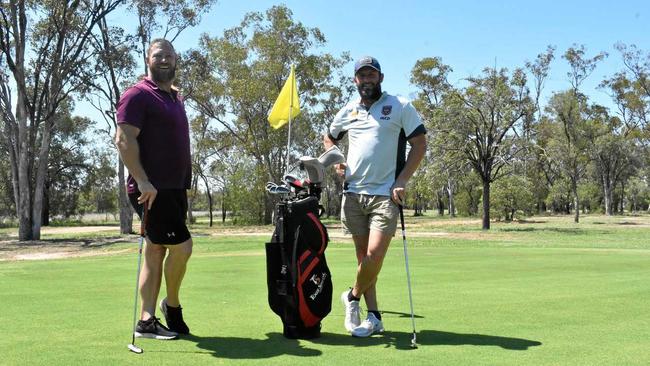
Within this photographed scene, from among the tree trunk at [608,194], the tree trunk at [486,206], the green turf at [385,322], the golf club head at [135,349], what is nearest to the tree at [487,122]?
the tree trunk at [486,206]

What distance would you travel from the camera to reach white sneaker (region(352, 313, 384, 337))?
446 centimetres

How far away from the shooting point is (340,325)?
4965 millimetres

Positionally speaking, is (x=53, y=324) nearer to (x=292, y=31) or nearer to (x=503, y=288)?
(x=503, y=288)

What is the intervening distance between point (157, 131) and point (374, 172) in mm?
1746

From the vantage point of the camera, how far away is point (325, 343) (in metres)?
4.23

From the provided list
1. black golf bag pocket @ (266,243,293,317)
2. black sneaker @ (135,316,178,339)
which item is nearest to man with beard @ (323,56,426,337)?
black golf bag pocket @ (266,243,293,317)

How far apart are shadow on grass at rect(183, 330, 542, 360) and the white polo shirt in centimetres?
116

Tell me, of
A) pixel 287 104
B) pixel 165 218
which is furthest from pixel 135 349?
pixel 287 104

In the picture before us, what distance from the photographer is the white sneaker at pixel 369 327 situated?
4.46m

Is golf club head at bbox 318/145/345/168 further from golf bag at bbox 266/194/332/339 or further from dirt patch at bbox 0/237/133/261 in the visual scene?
dirt patch at bbox 0/237/133/261

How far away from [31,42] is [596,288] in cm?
2958

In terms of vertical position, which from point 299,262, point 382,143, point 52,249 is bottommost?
point 52,249

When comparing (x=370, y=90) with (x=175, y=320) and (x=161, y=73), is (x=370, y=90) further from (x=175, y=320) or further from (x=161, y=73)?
(x=175, y=320)

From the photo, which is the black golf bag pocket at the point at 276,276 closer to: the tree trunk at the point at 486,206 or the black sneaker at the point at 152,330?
the black sneaker at the point at 152,330
